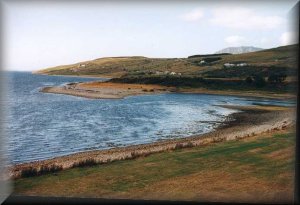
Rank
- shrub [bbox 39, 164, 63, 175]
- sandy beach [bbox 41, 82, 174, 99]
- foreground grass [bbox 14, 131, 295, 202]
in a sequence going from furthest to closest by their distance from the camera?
1. sandy beach [bbox 41, 82, 174, 99]
2. shrub [bbox 39, 164, 63, 175]
3. foreground grass [bbox 14, 131, 295, 202]

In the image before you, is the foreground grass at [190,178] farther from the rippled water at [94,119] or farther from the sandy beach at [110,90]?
the sandy beach at [110,90]

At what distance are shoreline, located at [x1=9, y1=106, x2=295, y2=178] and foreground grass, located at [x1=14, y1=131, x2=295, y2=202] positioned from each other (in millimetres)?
469

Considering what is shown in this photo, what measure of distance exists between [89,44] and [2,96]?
414 centimetres

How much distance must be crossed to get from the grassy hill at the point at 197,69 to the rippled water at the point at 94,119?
1.45ft

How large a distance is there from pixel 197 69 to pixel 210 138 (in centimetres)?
208

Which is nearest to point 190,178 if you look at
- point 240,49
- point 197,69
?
point 197,69

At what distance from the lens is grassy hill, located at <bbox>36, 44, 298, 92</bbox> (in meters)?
11.4

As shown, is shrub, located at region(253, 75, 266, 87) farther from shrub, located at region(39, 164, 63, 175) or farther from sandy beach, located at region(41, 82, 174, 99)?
shrub, located at region(39, 164, 63, 175)

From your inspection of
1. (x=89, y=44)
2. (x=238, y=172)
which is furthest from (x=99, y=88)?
(x=238, y=172)

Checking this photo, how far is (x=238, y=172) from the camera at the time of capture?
932 centimetres

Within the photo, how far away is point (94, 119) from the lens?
12.0 meters

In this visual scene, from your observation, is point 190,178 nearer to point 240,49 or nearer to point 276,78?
point 276,78

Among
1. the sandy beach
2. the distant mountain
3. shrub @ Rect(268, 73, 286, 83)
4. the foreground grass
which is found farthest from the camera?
the sandy beach

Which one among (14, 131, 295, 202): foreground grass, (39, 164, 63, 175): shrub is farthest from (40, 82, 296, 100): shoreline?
(39, 164, 63, 175): shrub
